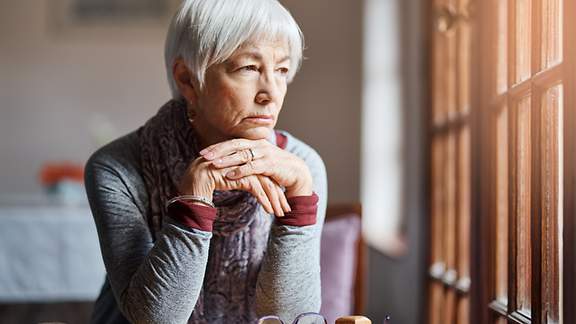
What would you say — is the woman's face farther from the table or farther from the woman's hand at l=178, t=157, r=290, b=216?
the table

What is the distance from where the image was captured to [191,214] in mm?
953

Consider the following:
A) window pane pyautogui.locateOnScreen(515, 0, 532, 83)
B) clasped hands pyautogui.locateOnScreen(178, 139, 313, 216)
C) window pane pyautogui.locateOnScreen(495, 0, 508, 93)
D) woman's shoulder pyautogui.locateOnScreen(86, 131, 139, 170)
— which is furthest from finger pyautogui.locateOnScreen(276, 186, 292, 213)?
window pane pyautogui.locateOnScreen(495, 0, 508, 93)

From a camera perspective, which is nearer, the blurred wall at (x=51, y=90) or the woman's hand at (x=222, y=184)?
the woman's hand at (x=222, y=184)

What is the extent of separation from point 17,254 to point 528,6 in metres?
1.81

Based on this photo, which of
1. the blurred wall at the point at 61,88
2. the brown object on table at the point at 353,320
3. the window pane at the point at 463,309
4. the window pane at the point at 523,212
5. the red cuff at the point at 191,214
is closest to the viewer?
the brown object on table at the point at 353,320

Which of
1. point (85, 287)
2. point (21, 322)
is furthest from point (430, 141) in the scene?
point (21, 322)

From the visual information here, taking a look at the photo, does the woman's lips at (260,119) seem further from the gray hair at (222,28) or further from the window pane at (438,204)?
the window pane at (438,204)

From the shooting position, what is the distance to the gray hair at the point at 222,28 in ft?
3.22

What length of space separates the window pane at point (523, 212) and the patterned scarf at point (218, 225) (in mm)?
406

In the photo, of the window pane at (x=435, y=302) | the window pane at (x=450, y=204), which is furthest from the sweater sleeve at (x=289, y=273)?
the window pane at (x=435, y=302)

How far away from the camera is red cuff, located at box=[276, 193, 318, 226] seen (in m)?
1.03

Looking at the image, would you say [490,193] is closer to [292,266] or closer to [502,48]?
[502,48]

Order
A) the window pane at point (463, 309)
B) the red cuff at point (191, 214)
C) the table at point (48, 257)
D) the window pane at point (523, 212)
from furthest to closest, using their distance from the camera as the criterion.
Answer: the table at point (48, 257)
the window pane at point (463, 309)
the window pane at point (523, 212)
the red cuff at point (191, 214)

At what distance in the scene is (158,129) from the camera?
116cm
